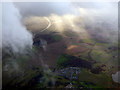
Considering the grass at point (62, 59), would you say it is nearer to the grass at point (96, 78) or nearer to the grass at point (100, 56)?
the grass at point (96, 78)

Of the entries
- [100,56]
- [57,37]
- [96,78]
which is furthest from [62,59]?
[57,37]

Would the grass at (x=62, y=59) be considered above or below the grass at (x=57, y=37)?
below

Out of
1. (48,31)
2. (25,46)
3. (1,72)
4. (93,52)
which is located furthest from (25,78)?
(48,31)

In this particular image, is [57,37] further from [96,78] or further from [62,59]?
[96,78]

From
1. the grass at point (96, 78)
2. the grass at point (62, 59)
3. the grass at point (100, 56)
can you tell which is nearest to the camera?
the grass at point (96, 78)

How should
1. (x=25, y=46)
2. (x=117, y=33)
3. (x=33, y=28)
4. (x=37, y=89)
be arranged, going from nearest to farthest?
(x=37, y=89) → (x=25, y=46) → (x=117, y=33) → (x=33, y=28)

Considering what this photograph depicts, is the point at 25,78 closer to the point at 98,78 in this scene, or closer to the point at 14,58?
the point at 14,58

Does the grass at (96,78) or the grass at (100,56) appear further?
the grass at (100,56)

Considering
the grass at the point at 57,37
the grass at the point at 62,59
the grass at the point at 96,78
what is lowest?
the grass at the point at 96,78

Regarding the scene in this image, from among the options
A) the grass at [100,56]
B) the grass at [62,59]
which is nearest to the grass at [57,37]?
the grass at [62,59]

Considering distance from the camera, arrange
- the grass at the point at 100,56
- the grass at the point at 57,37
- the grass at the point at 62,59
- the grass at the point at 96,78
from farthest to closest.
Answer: the grass at the point at 57,37 < the grass at the point at 100,56 < the grass at the point at 62,59 < the grass at the point at 96,78

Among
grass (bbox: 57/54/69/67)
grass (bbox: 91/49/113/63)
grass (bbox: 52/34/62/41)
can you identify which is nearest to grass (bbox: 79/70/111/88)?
grass (bbox: 57/54/69/67)
